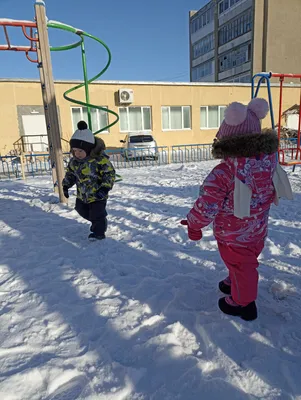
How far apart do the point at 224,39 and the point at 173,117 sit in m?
28.0

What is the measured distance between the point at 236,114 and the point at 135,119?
58.3ft

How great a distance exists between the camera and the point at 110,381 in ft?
5.32

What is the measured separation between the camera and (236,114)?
1.84 meters

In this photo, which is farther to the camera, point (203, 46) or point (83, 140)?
point (203, 46)

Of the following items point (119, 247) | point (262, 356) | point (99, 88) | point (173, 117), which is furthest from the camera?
point (173, 117)

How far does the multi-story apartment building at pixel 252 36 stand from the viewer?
32844 millimetres

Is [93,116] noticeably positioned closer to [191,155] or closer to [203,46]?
[191,155]

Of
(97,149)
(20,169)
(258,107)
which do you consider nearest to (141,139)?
(20,169)

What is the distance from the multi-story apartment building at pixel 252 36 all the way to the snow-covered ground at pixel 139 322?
1416 inches

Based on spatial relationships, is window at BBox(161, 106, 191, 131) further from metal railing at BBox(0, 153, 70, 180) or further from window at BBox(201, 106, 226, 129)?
metal railing at BBox(0, 153, 70, 180)

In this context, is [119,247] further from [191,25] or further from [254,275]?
[191,25]

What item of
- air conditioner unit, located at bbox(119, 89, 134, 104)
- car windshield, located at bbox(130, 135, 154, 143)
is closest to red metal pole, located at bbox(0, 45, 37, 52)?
car windshield, located at bbox(130, 135, 154, 143)

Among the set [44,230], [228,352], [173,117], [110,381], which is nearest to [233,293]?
[228,352]

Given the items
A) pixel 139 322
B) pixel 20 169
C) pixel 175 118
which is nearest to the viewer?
pixel 139 322
